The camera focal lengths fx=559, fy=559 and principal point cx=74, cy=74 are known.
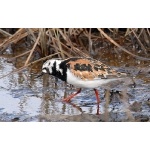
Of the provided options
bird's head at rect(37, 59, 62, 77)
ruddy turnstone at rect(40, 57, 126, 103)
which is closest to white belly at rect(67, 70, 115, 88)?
ruddy turnstone at rect(40, 57, 126, 103)

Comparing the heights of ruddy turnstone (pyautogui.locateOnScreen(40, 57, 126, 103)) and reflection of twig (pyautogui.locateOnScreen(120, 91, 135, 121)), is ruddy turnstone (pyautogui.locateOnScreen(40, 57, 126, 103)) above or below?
above

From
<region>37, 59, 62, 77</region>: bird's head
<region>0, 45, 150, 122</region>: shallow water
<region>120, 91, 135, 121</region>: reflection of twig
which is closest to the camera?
<region>120, 91, 135, 121</region>: reflection of twig

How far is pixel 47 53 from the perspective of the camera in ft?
16.0

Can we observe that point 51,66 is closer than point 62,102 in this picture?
Yes

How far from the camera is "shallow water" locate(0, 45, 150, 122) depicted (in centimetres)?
372

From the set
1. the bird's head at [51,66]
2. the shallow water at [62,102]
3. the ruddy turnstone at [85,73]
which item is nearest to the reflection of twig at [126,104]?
the shallow water at [62,102]

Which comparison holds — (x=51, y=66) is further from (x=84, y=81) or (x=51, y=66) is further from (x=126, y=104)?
(x=126, y=104)

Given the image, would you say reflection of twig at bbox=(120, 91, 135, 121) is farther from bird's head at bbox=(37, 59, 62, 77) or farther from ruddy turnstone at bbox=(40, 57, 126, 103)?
bird's head at bbox=(37, 59, 62, 77)

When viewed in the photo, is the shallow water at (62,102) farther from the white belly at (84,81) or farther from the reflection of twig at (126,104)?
the white belly at (84,81)

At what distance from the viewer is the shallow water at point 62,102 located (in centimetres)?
372

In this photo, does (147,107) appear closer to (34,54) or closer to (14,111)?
(14,111)

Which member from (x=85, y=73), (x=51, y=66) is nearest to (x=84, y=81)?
(x=85, y=73)

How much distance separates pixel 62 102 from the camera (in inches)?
159

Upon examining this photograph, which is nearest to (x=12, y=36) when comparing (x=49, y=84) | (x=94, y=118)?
(x=49, y=84)
